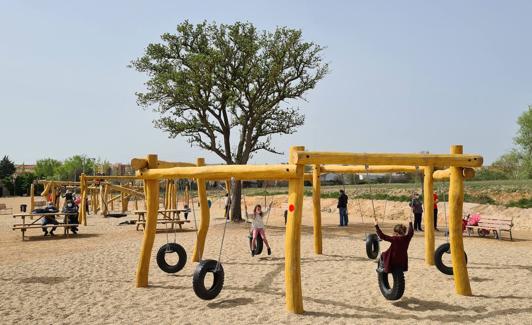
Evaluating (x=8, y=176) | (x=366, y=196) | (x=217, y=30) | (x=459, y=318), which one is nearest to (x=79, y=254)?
(x=459, y=318)

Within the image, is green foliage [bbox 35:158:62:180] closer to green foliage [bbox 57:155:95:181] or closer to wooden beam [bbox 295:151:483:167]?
green foliage [bbox 57:155:95:181]

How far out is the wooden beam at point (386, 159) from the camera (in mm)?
7172

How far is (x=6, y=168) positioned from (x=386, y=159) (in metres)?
90.1

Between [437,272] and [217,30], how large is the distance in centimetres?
1565

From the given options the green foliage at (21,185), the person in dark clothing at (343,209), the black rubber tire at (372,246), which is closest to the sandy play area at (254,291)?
the black rubber tire at (372,246)

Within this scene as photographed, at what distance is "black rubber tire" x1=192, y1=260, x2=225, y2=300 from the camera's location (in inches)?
297

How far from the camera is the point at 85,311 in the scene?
7.35m

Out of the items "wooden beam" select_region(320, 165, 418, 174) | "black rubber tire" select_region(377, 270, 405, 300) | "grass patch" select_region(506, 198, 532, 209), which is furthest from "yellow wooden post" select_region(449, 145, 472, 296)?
"grass patch" select_region(506, 198, 532, 209)

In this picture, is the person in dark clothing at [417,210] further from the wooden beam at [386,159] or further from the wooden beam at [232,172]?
the wooden beam at [232,172]

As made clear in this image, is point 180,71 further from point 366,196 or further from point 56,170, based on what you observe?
point 56,170

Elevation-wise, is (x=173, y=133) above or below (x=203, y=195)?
above

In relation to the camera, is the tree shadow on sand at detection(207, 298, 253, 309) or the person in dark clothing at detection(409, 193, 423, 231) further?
the person in dark clothing at detection(409, 193, 423, 231)

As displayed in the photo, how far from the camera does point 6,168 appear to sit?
275 feet

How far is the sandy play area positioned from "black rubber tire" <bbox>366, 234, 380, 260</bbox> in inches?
10.8
